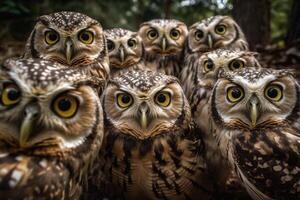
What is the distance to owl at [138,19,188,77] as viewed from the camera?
429 cm

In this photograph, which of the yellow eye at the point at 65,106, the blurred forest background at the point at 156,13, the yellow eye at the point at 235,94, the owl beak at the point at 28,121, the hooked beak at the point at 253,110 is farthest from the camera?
the blurred forest background at the point at 156,13

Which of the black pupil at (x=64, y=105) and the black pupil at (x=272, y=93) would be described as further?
the black pupil at (x=272, y=93)

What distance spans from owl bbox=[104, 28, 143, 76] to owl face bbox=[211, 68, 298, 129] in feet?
4.41

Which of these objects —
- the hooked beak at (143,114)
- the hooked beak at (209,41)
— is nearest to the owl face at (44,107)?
the hooked beak at (143,114)

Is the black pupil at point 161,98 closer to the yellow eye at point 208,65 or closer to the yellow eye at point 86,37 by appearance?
the yellow eye at point 86,37

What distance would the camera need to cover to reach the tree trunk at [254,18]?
16.9ft

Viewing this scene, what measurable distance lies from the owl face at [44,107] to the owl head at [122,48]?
1.67m

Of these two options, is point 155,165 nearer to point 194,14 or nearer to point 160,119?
point 160,119

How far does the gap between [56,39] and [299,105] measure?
1.72m

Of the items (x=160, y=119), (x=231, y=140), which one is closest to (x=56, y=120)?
(x=160, y=119)

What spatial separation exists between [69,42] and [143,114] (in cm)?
85

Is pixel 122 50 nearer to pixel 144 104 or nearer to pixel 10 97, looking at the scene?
pixel 144 104

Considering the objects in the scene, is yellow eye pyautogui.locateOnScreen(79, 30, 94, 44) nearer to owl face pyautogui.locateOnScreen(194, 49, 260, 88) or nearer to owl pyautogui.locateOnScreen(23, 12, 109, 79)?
owl pyautogui.locateOnScreen(23, 12, 109, 79)

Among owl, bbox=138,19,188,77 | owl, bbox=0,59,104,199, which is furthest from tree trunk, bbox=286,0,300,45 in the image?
owl, bbox=0,59,104,199
